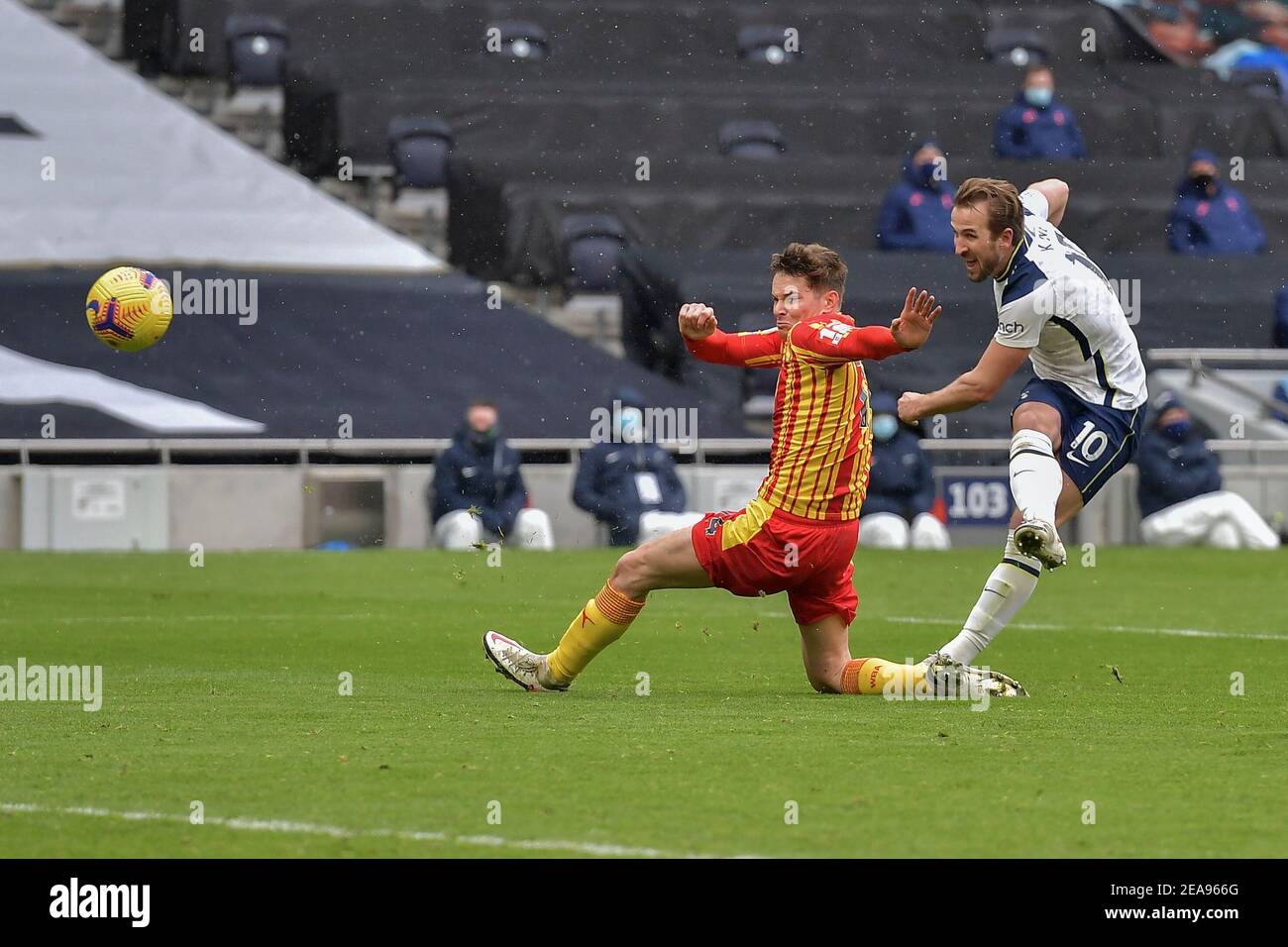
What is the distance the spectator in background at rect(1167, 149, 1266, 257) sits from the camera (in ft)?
78.8

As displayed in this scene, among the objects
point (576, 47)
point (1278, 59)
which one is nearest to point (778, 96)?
point (576, 47)

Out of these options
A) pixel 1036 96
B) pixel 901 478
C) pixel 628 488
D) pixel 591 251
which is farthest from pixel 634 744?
pixel 1036 96

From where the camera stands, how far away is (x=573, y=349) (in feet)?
72.2

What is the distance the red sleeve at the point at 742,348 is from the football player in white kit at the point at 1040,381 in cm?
48

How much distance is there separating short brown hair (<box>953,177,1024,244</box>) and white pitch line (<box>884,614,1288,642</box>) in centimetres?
368

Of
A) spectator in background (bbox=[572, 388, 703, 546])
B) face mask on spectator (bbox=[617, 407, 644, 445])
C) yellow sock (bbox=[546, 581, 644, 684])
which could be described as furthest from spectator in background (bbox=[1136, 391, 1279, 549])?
yellow sock (bbox=[546, 581, 644, 684])

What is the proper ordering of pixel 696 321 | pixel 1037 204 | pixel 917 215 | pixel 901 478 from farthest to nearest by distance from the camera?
1. pixel 917 215
2. pixel 901 478
3. pixel 1037 204
4. pixel 696 321

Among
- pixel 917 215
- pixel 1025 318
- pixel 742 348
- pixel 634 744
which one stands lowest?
pixel 634 744

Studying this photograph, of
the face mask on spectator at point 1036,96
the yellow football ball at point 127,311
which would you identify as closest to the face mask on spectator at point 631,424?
the face mask on spectator at point 1036,96

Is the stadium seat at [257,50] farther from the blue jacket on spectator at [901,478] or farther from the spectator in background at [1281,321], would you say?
the spectator in background at [1281,321]

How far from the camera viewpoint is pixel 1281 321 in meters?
22.7

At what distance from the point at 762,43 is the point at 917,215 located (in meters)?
6.75

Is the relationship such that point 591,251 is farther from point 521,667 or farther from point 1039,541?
point 1039,541

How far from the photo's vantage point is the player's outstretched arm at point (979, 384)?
767 centimetres
